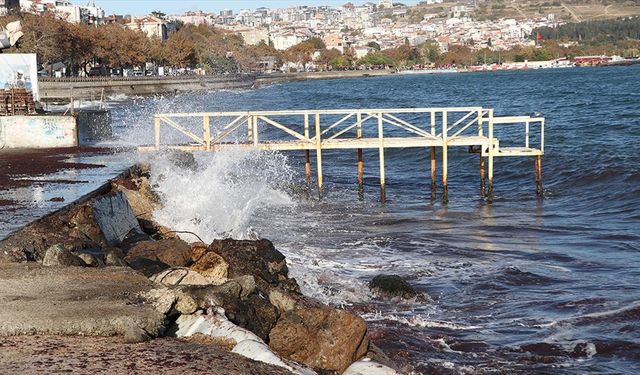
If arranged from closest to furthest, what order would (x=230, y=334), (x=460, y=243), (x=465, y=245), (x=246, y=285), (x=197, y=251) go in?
(x=230, y=334) → (x=246, y=285) → (x=197, y=251) → (x=465, y=245) → (x=460, y=243)

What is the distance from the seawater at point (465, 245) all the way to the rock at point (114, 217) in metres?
1.38

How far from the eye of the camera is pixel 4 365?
7.32 m

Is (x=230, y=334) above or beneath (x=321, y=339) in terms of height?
above

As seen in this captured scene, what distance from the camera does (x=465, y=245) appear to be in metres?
19.4

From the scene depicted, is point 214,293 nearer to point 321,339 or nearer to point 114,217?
point 321,339

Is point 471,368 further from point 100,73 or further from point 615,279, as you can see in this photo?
point 100,73

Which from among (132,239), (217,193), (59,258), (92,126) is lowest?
(217,193)

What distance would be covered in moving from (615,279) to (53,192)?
8886 mm

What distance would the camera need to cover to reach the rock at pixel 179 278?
9.89 meters

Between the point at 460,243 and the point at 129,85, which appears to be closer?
the point at 460,243

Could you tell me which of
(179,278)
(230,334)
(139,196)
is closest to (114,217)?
(139,196)

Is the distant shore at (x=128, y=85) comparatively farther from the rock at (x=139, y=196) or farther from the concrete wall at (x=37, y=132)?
the rock at (x=139, y=196)

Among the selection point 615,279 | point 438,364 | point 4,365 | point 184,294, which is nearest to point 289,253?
point 615,279

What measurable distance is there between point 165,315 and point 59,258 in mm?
2161
